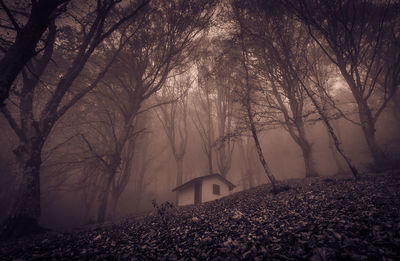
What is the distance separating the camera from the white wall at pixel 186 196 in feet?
76.1

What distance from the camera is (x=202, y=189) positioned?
21922mm

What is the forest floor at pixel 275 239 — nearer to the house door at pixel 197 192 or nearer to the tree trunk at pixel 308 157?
the tree trunk at pixel 308 157

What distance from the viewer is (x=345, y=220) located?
4.29 metres

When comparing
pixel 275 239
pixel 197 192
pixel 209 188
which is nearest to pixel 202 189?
pixel 209 188

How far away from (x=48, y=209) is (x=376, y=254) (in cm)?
4523

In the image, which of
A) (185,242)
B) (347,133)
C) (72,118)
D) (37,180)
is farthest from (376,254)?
(347,133)

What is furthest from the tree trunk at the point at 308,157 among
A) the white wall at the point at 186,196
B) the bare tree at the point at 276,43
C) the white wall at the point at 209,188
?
the white wall at the point at 186,196

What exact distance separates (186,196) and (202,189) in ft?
10.7

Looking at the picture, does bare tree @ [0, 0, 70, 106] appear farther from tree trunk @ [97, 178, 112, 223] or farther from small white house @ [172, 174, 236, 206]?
small white house @ [172, 174, 236, 206]

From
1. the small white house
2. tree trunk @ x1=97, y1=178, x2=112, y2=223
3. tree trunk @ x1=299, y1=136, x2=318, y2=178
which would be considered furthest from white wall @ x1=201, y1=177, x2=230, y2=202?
tree trunk @ x1=97, y1=178, x2=112, y2=223

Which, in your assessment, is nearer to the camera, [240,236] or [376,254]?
[376,254]

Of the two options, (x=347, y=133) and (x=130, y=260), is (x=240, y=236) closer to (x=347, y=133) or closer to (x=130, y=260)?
(x=130, y=260)

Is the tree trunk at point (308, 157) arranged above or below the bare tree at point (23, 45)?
below

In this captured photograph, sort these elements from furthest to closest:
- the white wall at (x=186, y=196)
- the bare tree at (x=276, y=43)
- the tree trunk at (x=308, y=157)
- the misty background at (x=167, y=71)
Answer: the white wall at (x=186, y=196)
the tree trunk at (x=308, y=157)
the bare tree at (x=276, y=43)
the misty background at (x=167, y=71)
